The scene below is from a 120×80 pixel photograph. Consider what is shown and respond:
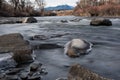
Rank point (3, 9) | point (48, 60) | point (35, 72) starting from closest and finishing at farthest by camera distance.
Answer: point (35, 72), point (48, 60), point (3, 9)

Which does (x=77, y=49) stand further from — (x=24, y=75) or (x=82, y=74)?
(x=82, y=74)

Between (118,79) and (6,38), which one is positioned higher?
(6,38)

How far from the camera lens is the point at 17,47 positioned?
10180 mm

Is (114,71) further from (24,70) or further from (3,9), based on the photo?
(3,9)

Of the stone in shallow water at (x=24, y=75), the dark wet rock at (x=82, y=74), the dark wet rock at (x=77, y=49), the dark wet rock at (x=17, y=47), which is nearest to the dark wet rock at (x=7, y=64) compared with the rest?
the dark wet rock at (x=17, y=47)

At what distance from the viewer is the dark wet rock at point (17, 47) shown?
8.69m

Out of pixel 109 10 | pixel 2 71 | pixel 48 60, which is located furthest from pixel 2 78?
pixel 109 10

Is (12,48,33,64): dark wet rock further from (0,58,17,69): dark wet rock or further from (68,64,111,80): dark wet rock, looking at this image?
(68,64,111,80): dark wet rock

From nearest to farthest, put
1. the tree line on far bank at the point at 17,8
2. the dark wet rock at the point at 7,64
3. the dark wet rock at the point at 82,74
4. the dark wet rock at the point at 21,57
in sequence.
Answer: the dark wet rock at the point at 82,74 → the dark wet rock at the point at 7,64 → the dark wet rock at the point at 21,57 → the tree line on far bank at the point at 17,8

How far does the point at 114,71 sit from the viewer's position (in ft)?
25.1

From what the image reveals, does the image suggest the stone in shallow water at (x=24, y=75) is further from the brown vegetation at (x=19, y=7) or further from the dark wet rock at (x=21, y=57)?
the brown vegetation at (x=19, y=7)

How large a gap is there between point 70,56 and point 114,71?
2.49 meters

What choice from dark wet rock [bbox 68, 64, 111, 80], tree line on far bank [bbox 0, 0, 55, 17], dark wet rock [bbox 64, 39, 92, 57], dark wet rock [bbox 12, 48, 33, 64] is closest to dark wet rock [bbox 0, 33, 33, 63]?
dark wet rock [bbox 12, 48, 33, 64]

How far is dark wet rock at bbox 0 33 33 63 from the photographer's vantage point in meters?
8.69
